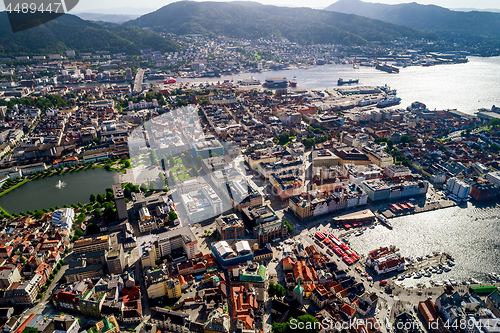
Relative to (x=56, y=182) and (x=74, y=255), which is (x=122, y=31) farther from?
(x=74, y=255)

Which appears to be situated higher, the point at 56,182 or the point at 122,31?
the point at 122,31

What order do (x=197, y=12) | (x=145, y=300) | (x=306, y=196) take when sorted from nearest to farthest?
1. (x=145, y=300)
2. (x=306, y=196)
3. (x=197, y=12)

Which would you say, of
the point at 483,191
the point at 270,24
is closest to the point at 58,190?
the point at 483,191

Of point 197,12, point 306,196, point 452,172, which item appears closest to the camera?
point 306,196

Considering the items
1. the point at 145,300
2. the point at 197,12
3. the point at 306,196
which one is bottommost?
the point at 145,300

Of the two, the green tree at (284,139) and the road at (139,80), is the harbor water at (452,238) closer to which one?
the green tree at (284,139)

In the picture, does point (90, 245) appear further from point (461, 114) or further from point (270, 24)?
point (270, 24)

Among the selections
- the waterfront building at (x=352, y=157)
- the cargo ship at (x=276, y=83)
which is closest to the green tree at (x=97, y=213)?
the waterfront building at (x=352, y=157)

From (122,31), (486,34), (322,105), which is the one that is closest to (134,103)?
(322,105)

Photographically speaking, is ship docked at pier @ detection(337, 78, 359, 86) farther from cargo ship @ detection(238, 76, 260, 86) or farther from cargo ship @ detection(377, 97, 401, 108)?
cargo ship @ detection(238, 76, 260, 86)
